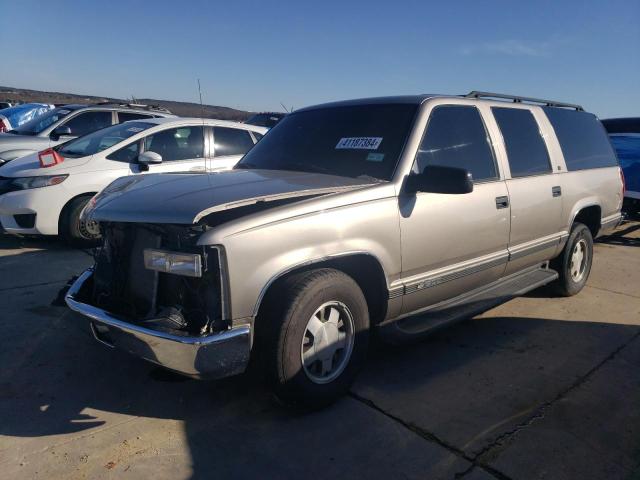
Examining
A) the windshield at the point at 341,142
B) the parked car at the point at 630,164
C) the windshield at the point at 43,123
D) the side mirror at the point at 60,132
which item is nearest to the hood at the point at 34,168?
the side mirror at the point at 60,132

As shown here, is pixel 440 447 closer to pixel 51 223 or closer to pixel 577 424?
pixel 577 424

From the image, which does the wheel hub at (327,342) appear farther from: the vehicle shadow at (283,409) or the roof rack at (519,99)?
the roof rack at (519,99)

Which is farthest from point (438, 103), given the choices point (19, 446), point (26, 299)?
point (26, 299)

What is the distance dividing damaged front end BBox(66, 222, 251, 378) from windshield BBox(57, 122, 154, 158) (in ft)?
14.7

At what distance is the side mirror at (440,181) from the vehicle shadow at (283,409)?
4.18ft

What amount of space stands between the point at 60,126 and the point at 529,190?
8171mm

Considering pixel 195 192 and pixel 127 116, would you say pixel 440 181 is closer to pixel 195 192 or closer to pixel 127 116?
pixel 195 192

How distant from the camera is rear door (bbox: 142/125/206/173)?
7039mm

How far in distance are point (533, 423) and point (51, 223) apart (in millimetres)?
5722

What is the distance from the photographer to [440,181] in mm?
3195

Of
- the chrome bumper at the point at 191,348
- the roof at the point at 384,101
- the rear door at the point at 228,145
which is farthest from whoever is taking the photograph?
the rear door at the point at 228,145

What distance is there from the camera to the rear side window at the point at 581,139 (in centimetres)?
499

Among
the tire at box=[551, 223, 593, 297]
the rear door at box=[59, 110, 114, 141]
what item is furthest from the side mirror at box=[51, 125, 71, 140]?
the tire at box=[551, 223, 593, 297]

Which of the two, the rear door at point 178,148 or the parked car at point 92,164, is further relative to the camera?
the rear door at point 178,148
